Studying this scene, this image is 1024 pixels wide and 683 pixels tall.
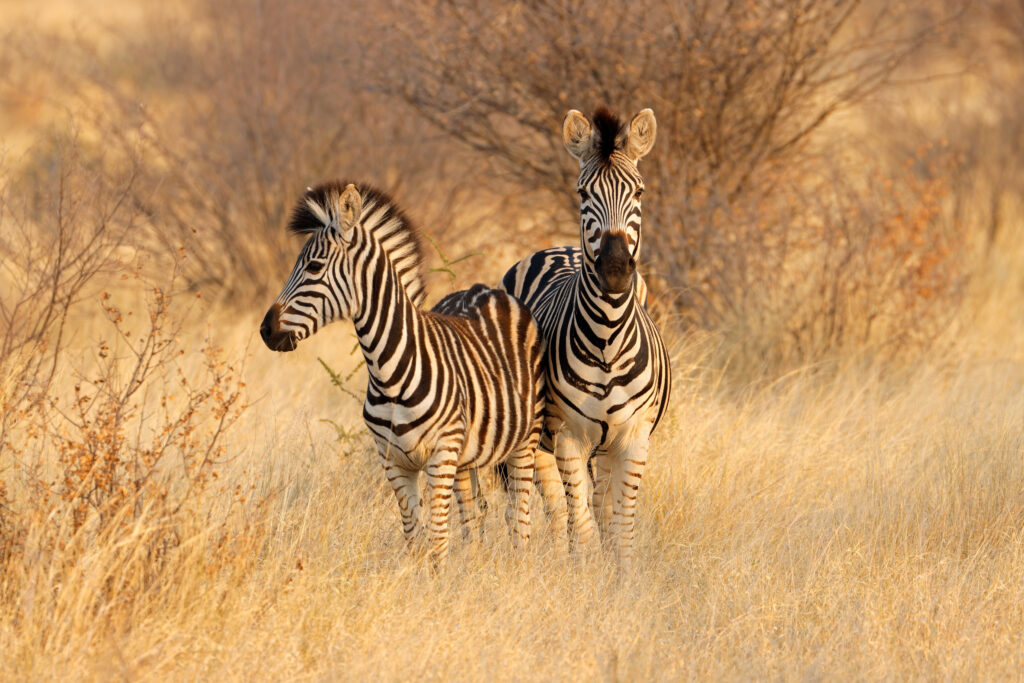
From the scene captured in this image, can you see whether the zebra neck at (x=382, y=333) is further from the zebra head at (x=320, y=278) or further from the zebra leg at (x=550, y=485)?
the zebra leg at (x=550, y=485)

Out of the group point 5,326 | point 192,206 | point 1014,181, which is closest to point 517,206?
point 192,206

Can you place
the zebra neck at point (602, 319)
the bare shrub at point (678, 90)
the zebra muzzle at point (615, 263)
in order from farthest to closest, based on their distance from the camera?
the bare shrub at point (678, 90) → the zebra neck at point (602, 319) → the zebra muzzle at point (615, 263)

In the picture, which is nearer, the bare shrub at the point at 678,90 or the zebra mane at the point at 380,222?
the zebra mane at the point at 380,222

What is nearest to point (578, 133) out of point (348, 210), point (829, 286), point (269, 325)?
point (348, 210)

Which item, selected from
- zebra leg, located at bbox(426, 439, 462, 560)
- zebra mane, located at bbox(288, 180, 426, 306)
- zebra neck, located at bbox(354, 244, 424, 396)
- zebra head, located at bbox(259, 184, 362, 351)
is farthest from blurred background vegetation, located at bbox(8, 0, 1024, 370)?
zebra leg, located at bbox(426, 439, 462, 560)

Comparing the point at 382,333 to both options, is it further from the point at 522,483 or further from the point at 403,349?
the point at 522,483

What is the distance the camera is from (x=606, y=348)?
16.4 feet

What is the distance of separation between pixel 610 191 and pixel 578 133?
50 centimetres

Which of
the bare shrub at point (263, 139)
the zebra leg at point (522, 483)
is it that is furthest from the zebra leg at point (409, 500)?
the bare shrub at point (263, 139)

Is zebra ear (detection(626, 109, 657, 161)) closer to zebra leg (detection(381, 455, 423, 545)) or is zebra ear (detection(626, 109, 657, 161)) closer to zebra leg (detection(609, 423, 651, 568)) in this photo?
zebra leg (detection(609, 423, 651, 568))

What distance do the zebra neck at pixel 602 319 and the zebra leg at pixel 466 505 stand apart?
78 cm

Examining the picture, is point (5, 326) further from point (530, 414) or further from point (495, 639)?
point (495, 639)

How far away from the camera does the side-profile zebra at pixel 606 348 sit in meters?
4.82

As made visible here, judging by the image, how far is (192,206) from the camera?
11039 millimetres
